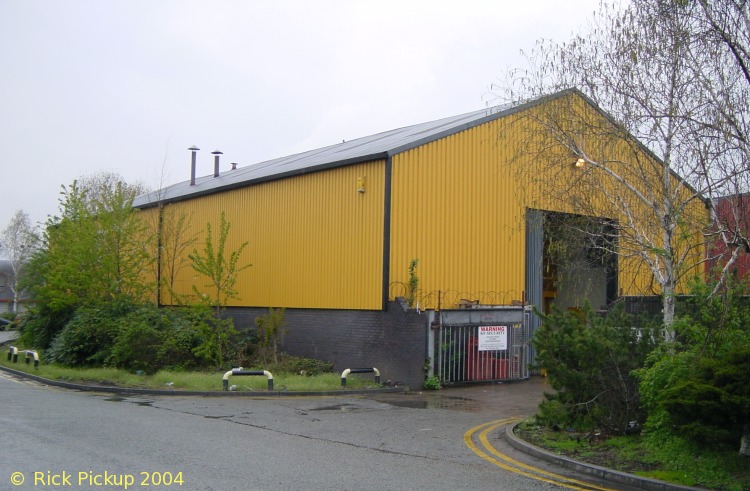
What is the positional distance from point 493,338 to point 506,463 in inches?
432

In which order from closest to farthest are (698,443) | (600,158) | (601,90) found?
1. (698,443)
2. (601,90)
3. (600,158)

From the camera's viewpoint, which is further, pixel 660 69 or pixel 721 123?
pixel 660 69

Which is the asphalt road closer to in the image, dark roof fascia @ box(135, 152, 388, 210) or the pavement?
the pavement

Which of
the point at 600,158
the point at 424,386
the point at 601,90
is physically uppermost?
the point at 601,90

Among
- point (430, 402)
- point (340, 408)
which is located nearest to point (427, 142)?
point (430, 402)

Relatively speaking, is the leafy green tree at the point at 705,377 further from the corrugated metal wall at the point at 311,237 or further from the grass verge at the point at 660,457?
the corrugated metal wall at the point at 311,237

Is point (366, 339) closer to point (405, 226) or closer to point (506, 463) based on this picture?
point (405, 226)

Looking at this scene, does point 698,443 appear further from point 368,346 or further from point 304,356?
point 304,356

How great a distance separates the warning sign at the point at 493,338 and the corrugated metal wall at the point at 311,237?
306cm

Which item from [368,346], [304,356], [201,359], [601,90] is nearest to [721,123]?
[601,90]

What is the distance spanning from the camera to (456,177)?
2194cm

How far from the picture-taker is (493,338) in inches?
817

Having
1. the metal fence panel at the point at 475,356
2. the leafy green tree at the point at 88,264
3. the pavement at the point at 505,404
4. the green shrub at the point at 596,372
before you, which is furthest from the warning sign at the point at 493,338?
the leafy green tree at the point at 88,264

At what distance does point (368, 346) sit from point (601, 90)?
413 inches
